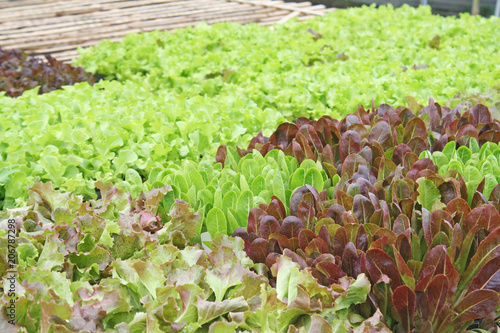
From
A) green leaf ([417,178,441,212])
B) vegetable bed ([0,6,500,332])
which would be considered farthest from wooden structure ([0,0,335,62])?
green leaf ([417,178,441,212])

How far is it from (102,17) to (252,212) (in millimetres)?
7109

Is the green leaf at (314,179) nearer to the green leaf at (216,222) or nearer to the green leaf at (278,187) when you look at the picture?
the green leaf at (278,187)

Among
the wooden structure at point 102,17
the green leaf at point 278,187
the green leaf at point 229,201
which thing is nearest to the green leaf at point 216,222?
the green leaf at point 229,201

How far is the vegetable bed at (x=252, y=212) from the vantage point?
1.71m

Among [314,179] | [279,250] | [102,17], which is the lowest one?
[279,250]

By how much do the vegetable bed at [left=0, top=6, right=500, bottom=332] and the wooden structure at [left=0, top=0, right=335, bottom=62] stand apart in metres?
3.30

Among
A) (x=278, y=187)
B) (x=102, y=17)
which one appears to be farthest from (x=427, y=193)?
(x=102, y=17)

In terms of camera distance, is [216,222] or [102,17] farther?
[102,17]

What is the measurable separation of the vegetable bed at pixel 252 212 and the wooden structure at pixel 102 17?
10.8 feet

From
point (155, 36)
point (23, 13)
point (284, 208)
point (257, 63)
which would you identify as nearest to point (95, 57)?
point (155, 36)

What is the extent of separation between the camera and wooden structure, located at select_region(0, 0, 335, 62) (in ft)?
23.7

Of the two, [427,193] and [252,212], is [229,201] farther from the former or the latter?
[427,193]

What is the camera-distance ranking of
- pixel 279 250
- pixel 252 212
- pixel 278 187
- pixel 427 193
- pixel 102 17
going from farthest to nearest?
1. pixel 102 17
2. pixel 278 187
3. pixel 427 193
4. pixel 252 212
5. pixel 279 250

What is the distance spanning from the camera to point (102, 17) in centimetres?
828
